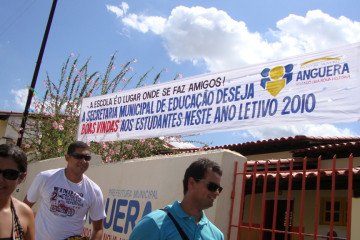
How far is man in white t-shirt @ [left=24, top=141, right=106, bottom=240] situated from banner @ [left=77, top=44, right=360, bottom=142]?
209 centimetres

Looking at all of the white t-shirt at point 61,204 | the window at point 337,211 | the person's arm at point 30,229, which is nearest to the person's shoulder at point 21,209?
the person's arm at point 30,229

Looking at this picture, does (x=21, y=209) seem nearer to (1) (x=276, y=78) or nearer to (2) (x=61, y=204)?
(2) (x=61, y=204)

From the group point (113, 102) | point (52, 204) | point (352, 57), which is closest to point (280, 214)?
point (113, 102)

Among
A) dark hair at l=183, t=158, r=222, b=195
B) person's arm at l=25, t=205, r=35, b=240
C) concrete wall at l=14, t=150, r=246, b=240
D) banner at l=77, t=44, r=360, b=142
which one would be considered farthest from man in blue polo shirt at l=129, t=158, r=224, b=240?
banner at l=77, t=44, r=360, b=142

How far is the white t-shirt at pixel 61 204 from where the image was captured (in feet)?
12.0

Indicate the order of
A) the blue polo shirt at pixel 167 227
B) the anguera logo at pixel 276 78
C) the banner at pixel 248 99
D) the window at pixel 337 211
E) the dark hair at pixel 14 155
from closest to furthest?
the blue polo shirt at pixel 167 227 < the dark hair at pixel 14 155 < the banner at pixel 248 99 < the anguera logo at pixel 276 78 < the window at pixel 337 211

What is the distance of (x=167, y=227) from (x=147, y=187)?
349 centimetres

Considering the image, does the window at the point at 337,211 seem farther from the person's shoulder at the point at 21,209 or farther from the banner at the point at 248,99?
the person's shoulder at the point at 21,209

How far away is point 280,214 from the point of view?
39.0 feet

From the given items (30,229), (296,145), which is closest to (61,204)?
(30,229)

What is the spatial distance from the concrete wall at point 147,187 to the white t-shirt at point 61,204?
4.53ft

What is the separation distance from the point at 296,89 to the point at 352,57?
27.2 inches

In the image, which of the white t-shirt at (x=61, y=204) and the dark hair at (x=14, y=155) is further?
the white t-shirt at (x=61, y=204)

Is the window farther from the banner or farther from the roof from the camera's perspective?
the banner
